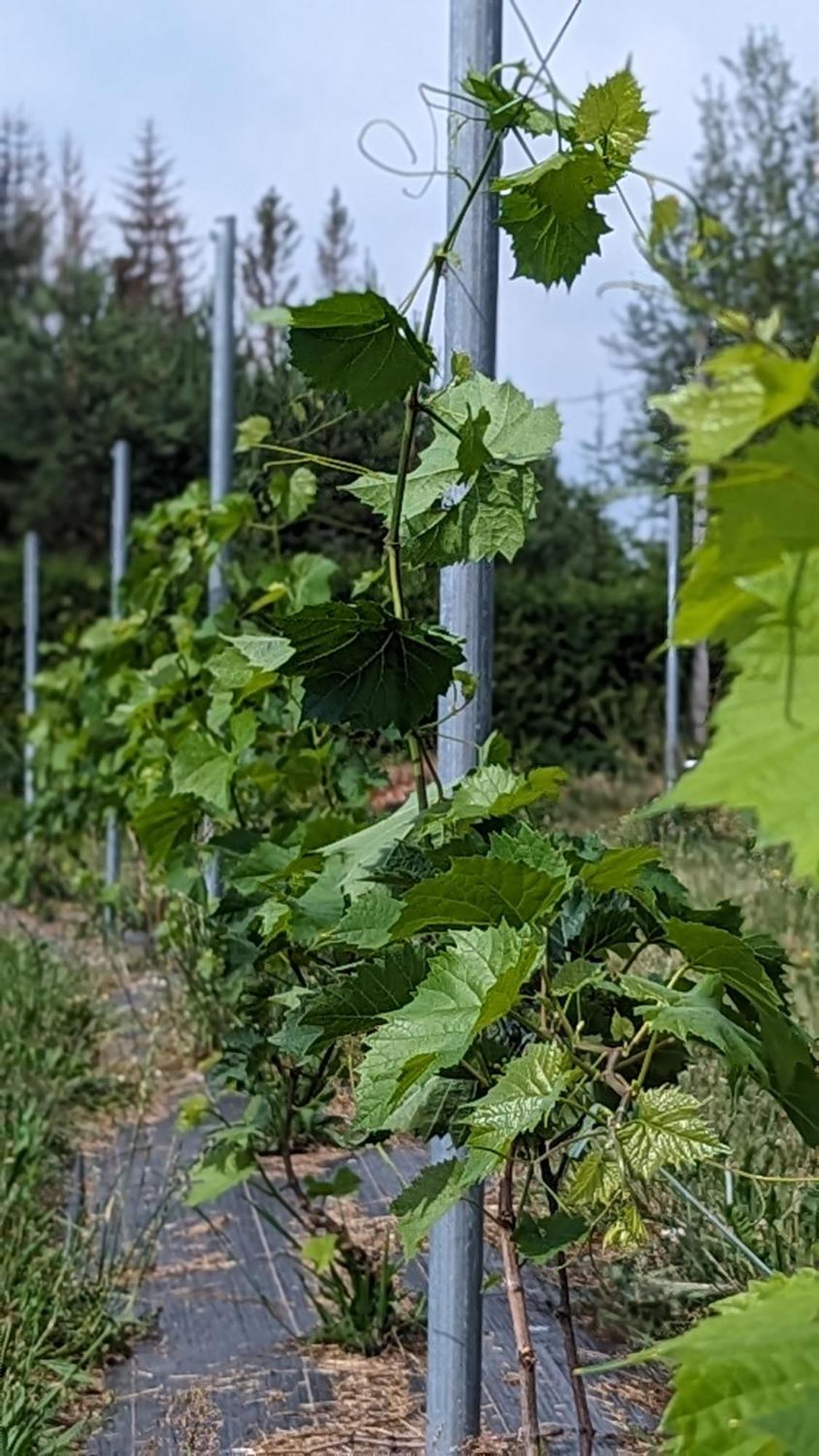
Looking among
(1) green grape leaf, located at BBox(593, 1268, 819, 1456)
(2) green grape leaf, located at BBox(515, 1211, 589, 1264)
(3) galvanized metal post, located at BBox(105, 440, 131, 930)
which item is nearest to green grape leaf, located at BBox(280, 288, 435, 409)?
(2) green grape leaf, located at BBox(515, 1211, 589, 1264)

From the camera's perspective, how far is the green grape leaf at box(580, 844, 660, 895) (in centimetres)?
118

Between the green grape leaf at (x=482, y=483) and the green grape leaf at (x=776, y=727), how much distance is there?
77 centimetres

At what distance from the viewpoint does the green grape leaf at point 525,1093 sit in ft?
3.54

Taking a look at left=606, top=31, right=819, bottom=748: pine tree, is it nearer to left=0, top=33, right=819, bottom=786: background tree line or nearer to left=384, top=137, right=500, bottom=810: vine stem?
left=0, top=33, right=819, bottom=786: background tree line

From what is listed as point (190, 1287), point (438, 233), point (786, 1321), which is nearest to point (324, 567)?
point (438, 233)

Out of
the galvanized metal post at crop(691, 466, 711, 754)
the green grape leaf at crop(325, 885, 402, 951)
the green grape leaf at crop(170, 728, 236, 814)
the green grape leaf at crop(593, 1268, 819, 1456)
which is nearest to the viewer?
the green grape leaf at crop(593, 1268, 819, 1456)

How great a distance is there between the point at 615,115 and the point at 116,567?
4966 millimetres

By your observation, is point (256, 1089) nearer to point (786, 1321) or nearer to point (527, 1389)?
point (527, 1389)

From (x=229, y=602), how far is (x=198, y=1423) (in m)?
2.20

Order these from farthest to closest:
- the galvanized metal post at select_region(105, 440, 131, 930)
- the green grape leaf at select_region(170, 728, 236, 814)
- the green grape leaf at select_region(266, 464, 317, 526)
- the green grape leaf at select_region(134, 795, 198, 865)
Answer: the galvanized metal post at select_region(105, 440, 131, 930)
the green grape leaf at select_region(266, 464, 317, 526)
the green grape leaf at select_region(134, 795, 198, 865)
the green grape leaf at select_region(170, 728, 236, 814)

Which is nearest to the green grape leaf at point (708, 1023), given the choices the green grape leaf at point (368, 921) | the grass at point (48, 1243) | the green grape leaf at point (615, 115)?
the green grape leaf at point (368, 921)

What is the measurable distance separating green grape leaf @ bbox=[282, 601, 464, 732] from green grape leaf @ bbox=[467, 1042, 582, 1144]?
0.36 m

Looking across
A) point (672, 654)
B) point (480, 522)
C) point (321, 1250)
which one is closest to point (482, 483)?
point (480, 522)

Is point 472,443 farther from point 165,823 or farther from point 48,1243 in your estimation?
point 48,1243
